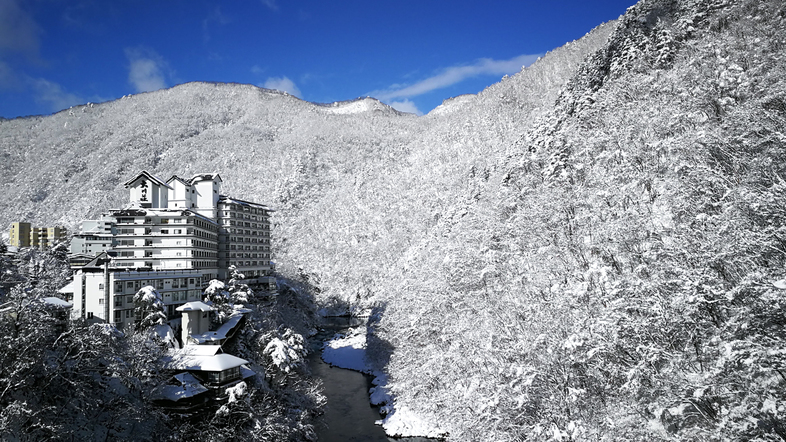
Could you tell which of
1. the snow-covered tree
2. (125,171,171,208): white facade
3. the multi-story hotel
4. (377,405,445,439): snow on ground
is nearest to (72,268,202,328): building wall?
the snow-covered tree

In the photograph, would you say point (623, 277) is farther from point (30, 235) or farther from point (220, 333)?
point (30, 235)

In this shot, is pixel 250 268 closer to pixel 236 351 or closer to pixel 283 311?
pixel 283 311

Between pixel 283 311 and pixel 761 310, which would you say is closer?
pixel 761 310

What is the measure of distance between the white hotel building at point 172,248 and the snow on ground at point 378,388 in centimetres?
1488

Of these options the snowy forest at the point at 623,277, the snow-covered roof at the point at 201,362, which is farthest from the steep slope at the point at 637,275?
the snow-covered roof at the point at 201,362

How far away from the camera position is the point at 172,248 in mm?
37812

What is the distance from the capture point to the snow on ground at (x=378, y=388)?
91.9ft

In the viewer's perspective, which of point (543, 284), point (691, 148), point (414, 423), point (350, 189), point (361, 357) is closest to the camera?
point (691, 148)

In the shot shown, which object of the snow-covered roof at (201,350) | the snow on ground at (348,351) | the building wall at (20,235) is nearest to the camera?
the snow-covered roof at (201,350)

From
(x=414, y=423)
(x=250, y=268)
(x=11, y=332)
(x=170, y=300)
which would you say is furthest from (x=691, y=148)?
(x=250, y=268)

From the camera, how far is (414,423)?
2873 centimetres

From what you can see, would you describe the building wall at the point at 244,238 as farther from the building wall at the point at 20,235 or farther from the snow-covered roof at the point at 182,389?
the building wall at the point at 20,235

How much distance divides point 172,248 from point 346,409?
74.4 ft

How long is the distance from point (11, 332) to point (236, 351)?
53.0 feet
